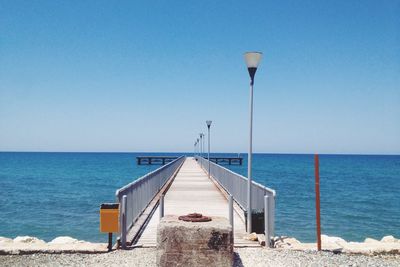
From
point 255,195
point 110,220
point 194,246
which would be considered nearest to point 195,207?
point 255,195

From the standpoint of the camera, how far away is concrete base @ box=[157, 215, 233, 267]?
7.30m

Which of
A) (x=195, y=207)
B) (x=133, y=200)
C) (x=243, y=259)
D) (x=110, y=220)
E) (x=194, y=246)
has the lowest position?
(x=243, y=259)

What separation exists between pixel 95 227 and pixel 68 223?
3.05 meters

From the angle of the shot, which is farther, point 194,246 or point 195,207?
point 195,207

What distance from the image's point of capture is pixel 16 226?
26.4 meters

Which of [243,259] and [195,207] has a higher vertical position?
[195,207]

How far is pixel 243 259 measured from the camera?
27.2 feet

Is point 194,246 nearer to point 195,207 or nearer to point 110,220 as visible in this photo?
point 110,220

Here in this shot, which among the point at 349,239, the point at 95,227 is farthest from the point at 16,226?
the point at 349,239

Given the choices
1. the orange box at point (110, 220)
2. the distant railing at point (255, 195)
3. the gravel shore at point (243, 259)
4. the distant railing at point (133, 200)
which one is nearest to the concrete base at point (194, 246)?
the gravel shore at point (243, 259)

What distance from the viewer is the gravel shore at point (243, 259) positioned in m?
8.12

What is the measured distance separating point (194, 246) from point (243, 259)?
1.41 meters

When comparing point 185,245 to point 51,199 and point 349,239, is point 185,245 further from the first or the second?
point 51,199

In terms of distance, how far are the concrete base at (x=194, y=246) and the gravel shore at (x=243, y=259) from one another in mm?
681
